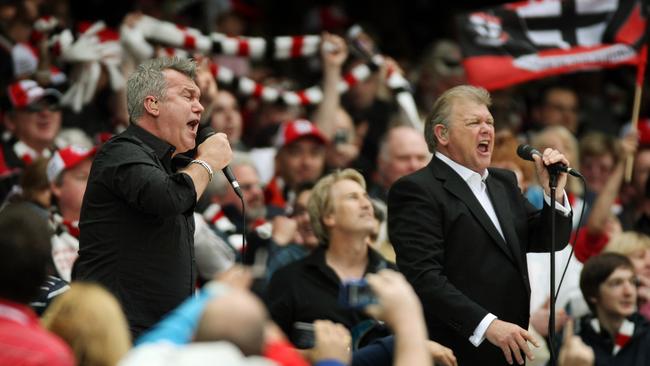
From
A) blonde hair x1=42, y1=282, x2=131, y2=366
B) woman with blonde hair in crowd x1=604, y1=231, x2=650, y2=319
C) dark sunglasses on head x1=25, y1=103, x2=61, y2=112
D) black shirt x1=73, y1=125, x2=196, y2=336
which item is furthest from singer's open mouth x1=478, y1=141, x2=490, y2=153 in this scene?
dark sunglasses on head x1=25, y1=103, x2=61, y2=112

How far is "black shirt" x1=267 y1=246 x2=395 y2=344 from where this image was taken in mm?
7125

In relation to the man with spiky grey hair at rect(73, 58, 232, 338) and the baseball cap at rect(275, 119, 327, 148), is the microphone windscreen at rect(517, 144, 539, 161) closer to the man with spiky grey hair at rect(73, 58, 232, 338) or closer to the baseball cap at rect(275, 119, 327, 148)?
the man with spiky grey hair at rect(73, 58, 232, 338)

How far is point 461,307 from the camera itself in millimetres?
5973

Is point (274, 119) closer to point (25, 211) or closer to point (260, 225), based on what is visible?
point (260, 225)

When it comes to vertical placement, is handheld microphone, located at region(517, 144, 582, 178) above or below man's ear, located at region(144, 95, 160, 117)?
below

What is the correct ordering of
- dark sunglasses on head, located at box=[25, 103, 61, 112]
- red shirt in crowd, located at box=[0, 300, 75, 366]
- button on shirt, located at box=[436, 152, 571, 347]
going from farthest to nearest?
dark sunglasses on head, located at box=[25, 103, 61, 112], button on shirt, located at box=[436, 152, 571, 347], red shirt in crowd, located at box=[0, 300, 75, 366]

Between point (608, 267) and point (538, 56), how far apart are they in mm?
2395

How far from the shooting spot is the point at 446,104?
6.48 m

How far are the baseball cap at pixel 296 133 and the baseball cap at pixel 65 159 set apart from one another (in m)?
2.07

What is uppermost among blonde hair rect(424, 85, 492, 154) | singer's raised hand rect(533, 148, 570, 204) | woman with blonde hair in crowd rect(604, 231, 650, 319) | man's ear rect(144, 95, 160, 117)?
man's ear rect(144, 95, 160, 117)

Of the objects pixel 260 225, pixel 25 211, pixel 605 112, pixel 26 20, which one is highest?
pixel 25 211

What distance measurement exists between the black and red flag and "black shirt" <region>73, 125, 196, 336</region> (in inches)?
172

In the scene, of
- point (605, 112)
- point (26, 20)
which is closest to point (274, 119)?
point (26, 20)

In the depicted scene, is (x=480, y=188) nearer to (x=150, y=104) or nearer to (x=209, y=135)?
(x=209, y=135)
